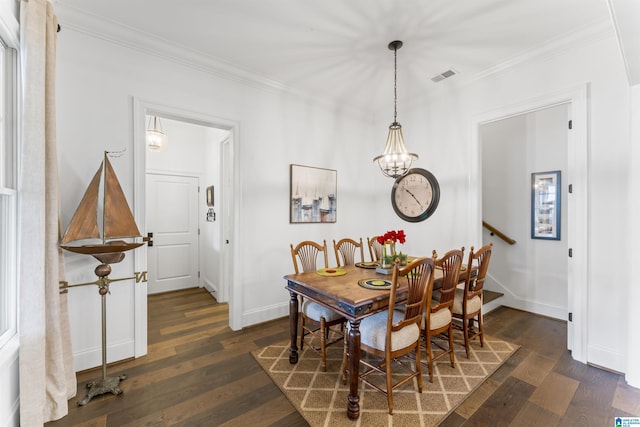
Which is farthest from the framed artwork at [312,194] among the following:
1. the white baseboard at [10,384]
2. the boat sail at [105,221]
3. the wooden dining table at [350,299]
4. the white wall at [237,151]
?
the white baseboard at [10,384]

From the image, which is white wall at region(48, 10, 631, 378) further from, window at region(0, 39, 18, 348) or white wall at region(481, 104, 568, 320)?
white wall at region(481, 104, 568, 320)

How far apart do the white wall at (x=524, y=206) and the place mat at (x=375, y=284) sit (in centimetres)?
281

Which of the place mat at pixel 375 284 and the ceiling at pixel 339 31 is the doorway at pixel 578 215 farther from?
the place mat at pixel 375 284

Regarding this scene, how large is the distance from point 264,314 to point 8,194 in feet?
8.39

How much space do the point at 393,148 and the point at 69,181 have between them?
298 cm

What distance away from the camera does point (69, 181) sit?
225cm

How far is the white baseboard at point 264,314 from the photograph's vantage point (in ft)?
10.6

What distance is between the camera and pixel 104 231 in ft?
6.97

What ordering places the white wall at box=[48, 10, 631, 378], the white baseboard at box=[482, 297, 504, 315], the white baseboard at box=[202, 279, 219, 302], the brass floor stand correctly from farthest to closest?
the white baseboard at box=[202, 279, 219, 302]
the white baseboard at box=[482, 297, 504, 315]
the white wall at box=[48, 10, 631, 378]
the brass floor stand

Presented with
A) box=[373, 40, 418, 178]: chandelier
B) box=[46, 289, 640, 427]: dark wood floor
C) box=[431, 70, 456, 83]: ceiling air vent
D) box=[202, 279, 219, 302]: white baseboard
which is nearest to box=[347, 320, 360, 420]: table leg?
box=[46, 289, 640, 427]: dark wood floor

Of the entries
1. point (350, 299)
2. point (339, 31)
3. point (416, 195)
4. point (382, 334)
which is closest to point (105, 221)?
point (350, 299)

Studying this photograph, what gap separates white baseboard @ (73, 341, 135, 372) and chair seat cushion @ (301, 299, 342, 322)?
168 cm

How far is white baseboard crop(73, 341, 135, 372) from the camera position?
2285 mm

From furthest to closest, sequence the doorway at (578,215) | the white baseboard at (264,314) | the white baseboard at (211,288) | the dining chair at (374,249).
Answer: the white baseboard at (211,288)
the dining chair at (374,249)
the white baseboard at (264,314)
the doorway at (578,215)
